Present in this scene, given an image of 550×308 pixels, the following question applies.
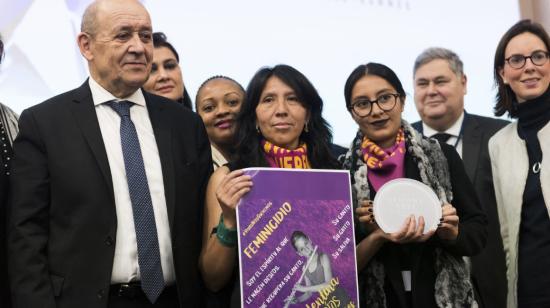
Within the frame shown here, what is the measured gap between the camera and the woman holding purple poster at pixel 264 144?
7.81ft

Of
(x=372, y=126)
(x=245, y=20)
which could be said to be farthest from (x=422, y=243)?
(x=245, y=20)

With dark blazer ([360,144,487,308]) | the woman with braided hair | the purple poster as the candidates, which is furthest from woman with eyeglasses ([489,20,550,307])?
the woman with braided hair

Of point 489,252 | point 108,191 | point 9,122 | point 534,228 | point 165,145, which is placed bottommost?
point 489,252

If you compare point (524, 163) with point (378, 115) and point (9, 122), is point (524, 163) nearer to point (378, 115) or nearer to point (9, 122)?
point (378, 115)

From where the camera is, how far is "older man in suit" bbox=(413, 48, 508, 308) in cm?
340

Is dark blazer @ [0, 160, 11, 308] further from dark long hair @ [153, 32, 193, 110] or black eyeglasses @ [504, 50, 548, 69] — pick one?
black eyeglasses @ [504, 50, 548, 69]

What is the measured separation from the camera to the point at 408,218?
7.98 ft

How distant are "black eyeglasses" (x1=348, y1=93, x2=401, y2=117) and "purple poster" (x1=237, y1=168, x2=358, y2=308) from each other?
1.46 ft

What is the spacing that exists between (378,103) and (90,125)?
1040 millimetres

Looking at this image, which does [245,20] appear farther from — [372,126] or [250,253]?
[250,253]

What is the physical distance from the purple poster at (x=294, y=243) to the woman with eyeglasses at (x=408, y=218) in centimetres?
21

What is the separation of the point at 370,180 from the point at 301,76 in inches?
18.0

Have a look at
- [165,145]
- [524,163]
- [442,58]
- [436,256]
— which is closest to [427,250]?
[436,256]

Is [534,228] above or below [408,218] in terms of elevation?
below
